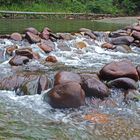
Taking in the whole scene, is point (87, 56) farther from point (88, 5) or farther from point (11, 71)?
point (88, 5)

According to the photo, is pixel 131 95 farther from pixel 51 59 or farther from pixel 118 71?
pixel 51 59

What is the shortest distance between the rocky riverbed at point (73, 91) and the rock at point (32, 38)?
18.8 inches

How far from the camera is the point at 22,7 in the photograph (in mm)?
24984

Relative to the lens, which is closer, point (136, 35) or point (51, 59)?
point (51, 59)

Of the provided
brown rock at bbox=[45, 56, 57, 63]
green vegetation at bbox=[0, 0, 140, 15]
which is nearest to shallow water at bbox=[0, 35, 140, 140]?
brown rock at bbox=[45, 56, 57, 63]

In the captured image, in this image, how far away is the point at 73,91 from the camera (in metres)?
6.36

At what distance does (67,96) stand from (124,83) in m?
1.41

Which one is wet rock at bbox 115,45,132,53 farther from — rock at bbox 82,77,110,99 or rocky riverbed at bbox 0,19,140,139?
rock at bbox 82,77,110,99

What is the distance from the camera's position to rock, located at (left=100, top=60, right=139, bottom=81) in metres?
7.54

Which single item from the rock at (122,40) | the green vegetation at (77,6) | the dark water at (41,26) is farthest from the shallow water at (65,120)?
the green vegetation at (77,6)

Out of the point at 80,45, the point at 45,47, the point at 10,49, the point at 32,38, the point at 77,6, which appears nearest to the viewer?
the point at 10,49

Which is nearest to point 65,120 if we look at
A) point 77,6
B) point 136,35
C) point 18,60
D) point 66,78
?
point 66,78

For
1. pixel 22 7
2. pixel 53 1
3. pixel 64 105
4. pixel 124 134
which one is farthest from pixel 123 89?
pixel 53 1

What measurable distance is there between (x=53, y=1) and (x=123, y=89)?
20.4 metres
